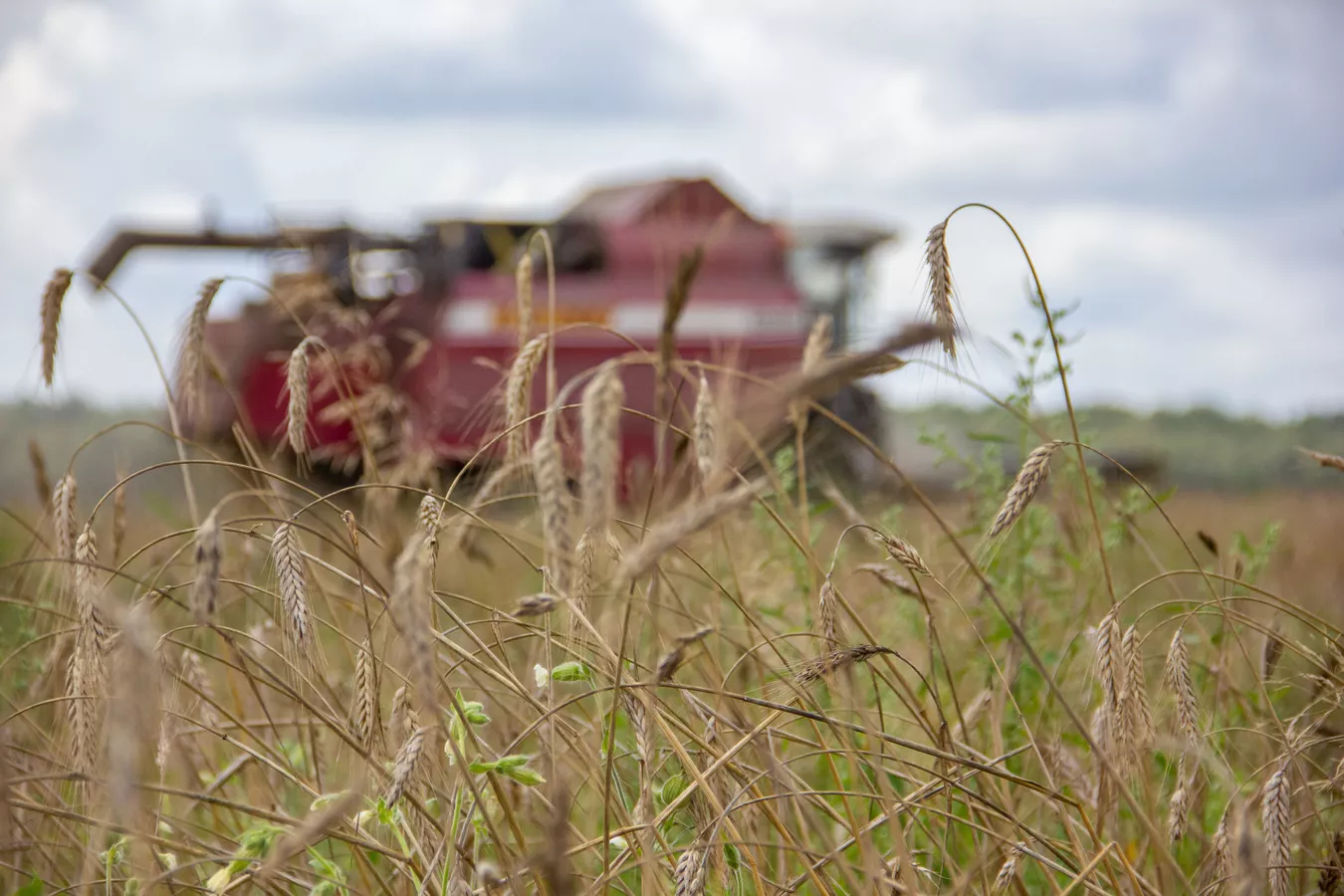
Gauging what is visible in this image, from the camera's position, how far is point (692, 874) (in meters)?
1.07

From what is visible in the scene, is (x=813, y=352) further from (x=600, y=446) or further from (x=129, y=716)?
(x=129, y=716)

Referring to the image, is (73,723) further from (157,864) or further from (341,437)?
(341,437)

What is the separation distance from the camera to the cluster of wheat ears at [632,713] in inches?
38.8

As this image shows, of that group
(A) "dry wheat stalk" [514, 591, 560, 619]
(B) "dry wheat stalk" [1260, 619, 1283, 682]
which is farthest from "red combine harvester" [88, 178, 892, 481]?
(A) "dry wheat stalk" [514, 591, 560, 619]

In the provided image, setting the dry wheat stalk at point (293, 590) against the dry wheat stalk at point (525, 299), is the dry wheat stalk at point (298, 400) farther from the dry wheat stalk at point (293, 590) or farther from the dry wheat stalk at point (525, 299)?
the dry wheat stalk at point (525, 299)

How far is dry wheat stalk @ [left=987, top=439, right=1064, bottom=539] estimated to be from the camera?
1.15m

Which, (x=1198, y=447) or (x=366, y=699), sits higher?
(x=366, y=699)

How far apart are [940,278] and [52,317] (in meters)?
1.38

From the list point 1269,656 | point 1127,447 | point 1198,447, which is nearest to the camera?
point 1269,656

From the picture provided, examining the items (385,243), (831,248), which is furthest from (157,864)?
(831,248)

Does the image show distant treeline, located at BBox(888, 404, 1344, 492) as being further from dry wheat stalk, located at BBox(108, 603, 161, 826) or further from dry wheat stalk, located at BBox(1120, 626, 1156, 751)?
dry wheat stalk, located at BBox(108, 603, 161, 826)

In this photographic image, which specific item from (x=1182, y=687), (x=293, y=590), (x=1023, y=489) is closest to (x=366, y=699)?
(x=293, y=590)

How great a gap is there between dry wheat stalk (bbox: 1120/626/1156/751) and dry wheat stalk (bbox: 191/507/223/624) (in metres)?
0.95

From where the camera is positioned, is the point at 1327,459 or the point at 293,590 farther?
the point at 1327,459
